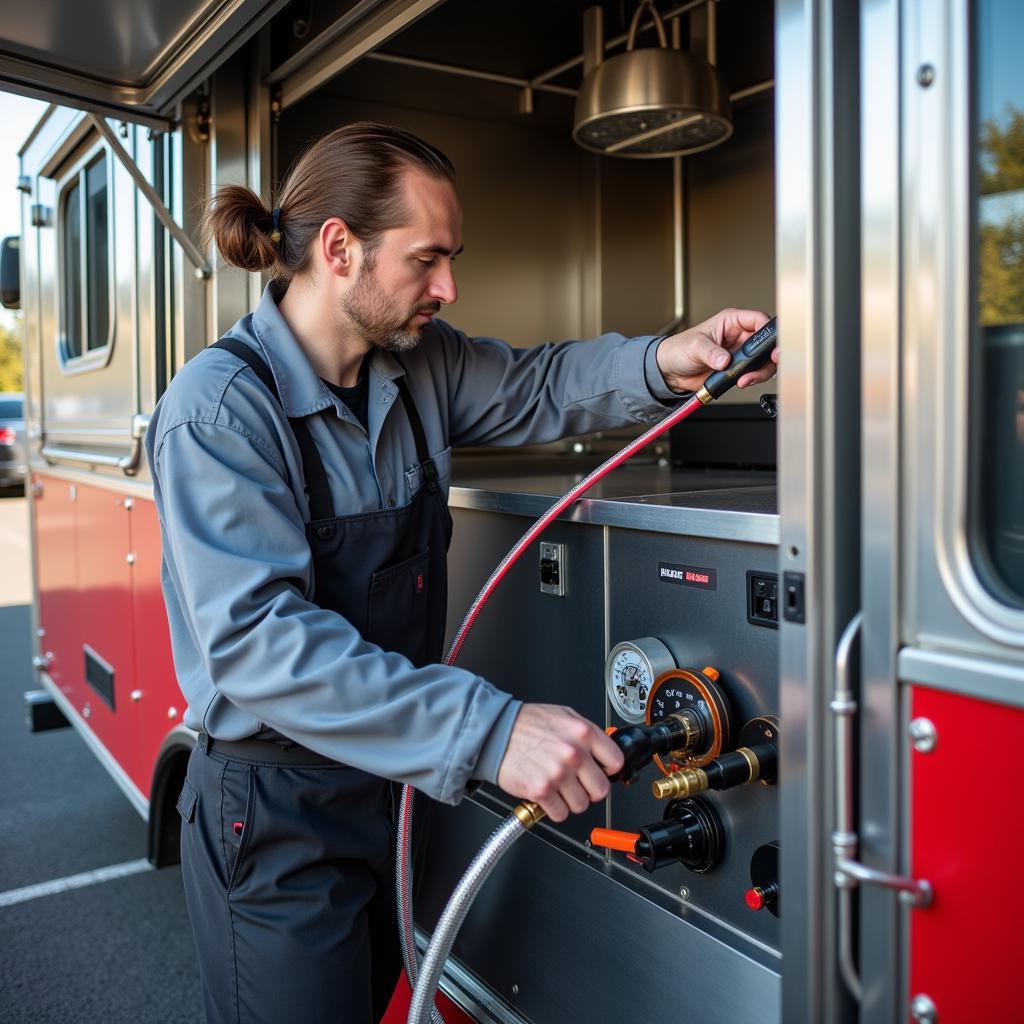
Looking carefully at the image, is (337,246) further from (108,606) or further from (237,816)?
(108,606)

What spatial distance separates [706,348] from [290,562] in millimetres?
686

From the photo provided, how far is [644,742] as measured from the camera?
124 cm

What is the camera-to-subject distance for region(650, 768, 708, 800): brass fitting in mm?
1241

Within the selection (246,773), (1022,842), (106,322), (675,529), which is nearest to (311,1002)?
(246,773)

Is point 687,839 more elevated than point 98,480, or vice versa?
point 98,480

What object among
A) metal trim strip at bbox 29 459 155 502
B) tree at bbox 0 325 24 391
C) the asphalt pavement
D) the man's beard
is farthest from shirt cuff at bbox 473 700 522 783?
tree at bbox 0 325 24 391

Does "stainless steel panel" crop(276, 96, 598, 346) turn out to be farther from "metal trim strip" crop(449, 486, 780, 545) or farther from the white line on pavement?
the white line on pavement

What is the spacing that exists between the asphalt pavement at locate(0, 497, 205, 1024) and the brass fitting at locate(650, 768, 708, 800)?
1.73 meters

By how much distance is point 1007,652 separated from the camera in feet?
2.77

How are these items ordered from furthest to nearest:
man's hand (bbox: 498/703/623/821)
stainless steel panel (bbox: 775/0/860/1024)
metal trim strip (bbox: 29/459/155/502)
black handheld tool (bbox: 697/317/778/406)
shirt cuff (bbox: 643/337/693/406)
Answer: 1. metal trim strip (bbox: 29/459/155/502)
2. shirt cuff (bbox: 643/337/693/406)
3. black handheld tool (bbox: 697/317/778/406)
4. man's hand (bbox: 498/703/623/821)
5. stainless steel panel (bbox: 775/0/860/1024)

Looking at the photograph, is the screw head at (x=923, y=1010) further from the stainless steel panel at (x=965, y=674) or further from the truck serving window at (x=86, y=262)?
the truck serving window at (x=86, y=262)

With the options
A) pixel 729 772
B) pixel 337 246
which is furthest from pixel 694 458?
pixel 729 772

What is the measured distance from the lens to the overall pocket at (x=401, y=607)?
1.54 metres

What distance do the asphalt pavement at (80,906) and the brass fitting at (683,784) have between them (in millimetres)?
1734
